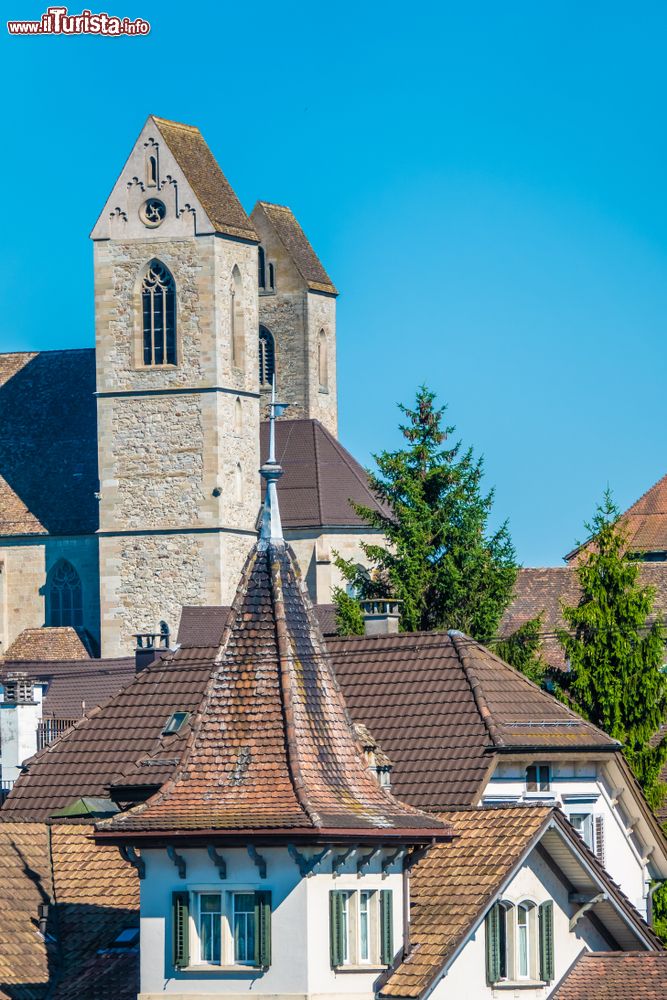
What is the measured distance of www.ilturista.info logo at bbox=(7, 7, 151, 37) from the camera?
5388cm

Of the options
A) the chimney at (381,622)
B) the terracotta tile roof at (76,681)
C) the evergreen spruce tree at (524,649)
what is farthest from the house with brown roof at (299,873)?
the terracotta tile roof at (76,681)

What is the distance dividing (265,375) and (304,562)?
15172mm

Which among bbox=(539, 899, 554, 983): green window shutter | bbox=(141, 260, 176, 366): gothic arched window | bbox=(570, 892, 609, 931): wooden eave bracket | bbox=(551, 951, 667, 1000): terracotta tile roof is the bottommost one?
bbox=(551, 951, 667, 1000): terracotta tile roof

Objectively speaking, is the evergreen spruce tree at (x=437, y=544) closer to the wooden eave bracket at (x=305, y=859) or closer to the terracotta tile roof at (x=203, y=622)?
the terracotta tile roof at (x=203, y=622)

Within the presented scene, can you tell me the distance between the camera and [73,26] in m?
54.2

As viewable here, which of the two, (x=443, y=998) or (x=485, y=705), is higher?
(x=485, y=705)

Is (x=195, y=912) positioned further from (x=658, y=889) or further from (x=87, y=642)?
(x=87, y=642)

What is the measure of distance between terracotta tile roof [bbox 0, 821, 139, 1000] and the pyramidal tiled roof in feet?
5.49

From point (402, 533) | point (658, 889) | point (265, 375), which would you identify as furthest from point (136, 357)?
point (658, 889)

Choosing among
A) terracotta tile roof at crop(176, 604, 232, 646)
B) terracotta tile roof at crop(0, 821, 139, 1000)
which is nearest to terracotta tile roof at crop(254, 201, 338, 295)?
terracotta tile roof at crop(176, 604, 232, 646)

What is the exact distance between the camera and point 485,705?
3556 centimetres

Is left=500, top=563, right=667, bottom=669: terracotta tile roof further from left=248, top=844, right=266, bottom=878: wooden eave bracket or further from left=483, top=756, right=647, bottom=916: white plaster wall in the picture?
left=248, top=844, right=266, bottom=878: wooden eave bracket

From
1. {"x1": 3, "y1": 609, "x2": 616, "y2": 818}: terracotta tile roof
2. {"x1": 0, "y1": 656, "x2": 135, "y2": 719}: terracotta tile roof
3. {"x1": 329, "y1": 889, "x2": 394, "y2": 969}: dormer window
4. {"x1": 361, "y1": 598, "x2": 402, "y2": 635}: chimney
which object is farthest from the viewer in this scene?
{"x1": 0, "y1": 656, "x2": 135, "y2": 719}: terracotta tile roof

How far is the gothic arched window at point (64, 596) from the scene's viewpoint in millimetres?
96750
